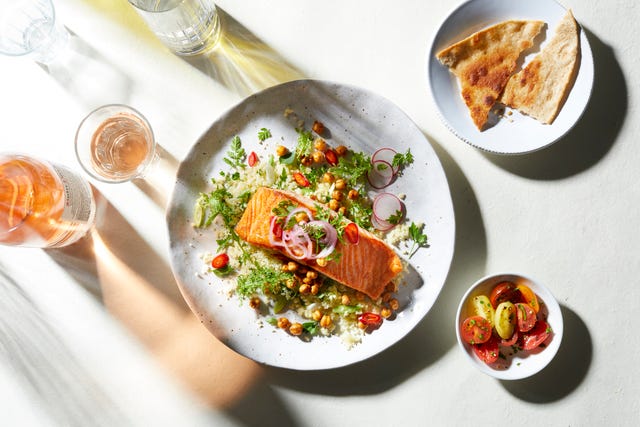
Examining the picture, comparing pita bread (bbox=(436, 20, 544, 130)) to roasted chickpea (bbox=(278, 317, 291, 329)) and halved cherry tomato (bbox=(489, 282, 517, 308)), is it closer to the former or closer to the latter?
halved cherry tomato (bbox=(489, 282, 517, 308))

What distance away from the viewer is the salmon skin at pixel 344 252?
1.95 metres

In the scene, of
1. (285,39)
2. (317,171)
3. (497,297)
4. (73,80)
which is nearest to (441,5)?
(285,39)

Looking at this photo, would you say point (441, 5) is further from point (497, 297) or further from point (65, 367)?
point (65, 367)

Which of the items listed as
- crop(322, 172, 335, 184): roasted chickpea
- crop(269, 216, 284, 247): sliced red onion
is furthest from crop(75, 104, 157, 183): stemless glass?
crop(322, 172, 335, 184): roasted chickpea

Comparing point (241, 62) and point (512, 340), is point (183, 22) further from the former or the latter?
point (512, 340)

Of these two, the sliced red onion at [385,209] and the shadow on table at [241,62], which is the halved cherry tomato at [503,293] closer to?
the sliced red onion at [385,209]

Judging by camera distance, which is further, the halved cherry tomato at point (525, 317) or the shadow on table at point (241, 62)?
the shadow on table at point (241, 62)

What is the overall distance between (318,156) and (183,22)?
692 millimetres

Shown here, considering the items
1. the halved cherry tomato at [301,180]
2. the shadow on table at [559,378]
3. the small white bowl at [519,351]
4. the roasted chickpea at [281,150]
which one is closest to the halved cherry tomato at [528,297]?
→ the small white bowl at [519,351]

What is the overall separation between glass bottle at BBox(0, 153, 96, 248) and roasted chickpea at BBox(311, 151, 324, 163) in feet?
2.92

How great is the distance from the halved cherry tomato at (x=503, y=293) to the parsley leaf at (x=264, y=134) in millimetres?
1028

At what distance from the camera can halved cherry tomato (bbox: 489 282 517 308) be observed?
6.58 feet

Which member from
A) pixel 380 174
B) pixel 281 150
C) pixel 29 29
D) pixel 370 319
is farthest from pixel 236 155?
pixel 29 29

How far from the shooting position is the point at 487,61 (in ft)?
6.74
